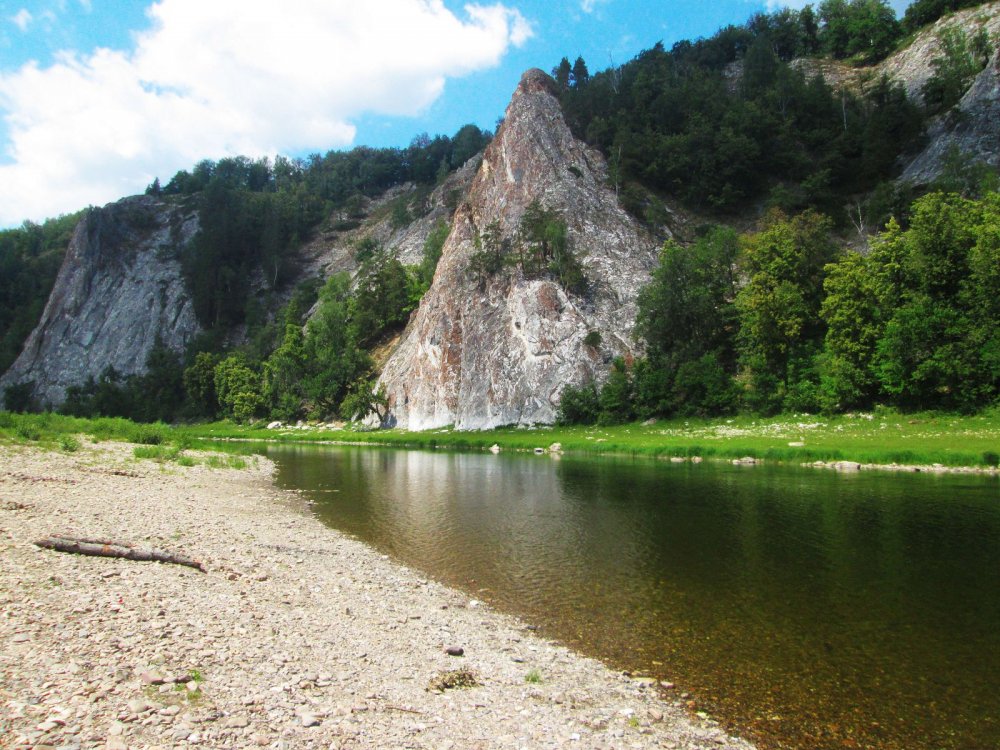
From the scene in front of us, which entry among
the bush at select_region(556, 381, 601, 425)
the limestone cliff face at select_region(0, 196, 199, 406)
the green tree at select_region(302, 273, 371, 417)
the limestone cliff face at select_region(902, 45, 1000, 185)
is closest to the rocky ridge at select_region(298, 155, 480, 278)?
the green tree at select_region(302, 273, 371, 417)

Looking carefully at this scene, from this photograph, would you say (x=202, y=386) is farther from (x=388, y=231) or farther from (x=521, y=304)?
(x=521, y=304)

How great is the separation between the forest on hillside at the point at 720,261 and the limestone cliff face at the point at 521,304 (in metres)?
3.86

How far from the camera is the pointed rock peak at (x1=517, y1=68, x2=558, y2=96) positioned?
113188mm

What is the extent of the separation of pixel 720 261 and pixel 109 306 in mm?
150496

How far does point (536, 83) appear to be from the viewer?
375 ft

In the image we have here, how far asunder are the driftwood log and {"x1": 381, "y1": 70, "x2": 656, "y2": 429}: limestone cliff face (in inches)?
2542

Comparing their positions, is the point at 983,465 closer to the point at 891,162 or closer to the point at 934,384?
the point at 934,384

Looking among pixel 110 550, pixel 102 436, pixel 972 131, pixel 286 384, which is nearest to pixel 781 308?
pixel 972 131

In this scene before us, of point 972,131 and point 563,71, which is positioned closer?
point 972,131

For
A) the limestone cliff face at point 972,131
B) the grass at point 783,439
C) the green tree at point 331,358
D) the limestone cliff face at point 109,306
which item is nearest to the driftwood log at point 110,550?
the grass at point 783,439

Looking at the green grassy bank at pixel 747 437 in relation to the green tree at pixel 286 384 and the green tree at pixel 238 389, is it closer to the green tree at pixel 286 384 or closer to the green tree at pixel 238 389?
the green tree at pixel 286 384

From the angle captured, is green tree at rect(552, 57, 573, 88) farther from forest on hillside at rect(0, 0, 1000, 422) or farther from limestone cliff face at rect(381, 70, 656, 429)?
limestone cliff face at rect(381, 70, 656, 429)

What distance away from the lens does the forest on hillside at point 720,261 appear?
5144cm

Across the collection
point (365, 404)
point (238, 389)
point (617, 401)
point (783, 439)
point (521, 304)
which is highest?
point (521, 304)
